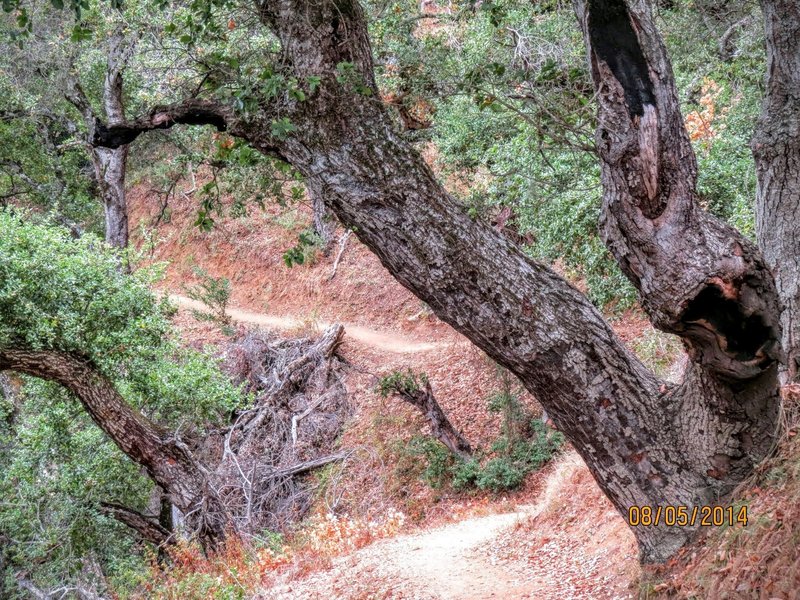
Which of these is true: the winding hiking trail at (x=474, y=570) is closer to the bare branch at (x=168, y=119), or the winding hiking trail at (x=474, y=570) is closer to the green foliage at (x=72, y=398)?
the green foliage at (x=72, y=398)

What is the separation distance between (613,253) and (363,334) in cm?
1601

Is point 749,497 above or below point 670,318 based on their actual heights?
below

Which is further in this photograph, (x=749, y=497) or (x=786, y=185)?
(x=786, y=185)

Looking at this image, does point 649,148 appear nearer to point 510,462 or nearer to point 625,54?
point 625,54

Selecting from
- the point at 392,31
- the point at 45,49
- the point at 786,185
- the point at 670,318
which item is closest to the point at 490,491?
the point at 392,31

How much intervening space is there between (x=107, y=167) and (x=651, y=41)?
537 inches

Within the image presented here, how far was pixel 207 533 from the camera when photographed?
28.7ft

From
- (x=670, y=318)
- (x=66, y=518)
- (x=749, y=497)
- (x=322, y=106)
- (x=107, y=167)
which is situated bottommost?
(x=66, y=518)

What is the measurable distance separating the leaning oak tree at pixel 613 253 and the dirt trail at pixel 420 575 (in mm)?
1937

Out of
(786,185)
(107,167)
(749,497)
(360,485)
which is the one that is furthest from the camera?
(107,167)

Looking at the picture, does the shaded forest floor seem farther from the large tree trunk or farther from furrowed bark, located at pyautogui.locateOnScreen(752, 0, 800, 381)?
the large tree trunk

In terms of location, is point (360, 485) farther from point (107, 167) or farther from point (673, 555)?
point (673, 555)

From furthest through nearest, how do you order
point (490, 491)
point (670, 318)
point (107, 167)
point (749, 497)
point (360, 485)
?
point (107, 167) < point (360, 485) < point (490, 491) < point (749, 497) < point (670, 318)

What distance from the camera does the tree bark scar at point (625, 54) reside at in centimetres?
357
